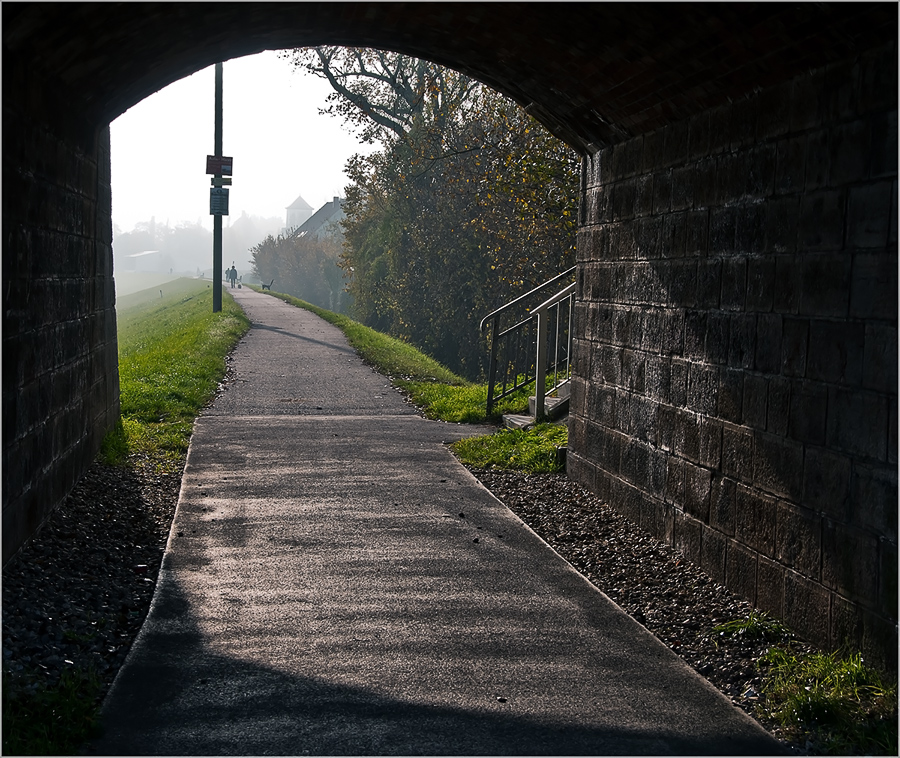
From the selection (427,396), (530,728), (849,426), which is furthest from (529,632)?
(427,396)

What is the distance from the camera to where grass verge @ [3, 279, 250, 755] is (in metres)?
3.62

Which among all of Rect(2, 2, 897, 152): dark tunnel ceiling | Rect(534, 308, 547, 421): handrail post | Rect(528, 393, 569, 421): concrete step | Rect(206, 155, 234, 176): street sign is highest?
Rect(206, 155, 234, 176): street sign

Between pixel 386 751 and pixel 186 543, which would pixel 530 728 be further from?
pixel 186 543

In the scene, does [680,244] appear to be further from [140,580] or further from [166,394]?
[166,394]

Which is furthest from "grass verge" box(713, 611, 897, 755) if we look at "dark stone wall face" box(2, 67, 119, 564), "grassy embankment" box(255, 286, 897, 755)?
"dark stone wall face" box(2, 67, 119, 564)

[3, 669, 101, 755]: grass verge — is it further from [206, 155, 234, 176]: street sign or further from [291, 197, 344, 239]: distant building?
[291, 197, 344, 239]: distant building

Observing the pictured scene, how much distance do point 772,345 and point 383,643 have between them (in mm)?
2393

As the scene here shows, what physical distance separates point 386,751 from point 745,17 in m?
3.54

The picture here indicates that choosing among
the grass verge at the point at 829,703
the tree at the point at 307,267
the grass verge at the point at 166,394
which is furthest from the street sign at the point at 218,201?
the tree at the point at 307,267

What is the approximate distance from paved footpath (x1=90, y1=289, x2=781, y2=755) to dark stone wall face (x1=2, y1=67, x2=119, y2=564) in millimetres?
872

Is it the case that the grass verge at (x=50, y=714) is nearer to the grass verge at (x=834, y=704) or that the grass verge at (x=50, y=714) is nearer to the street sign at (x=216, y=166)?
the grass verge at (x=834, y=704)

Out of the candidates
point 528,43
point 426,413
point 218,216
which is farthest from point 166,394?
point 218,216

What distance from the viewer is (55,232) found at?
6289 millimetres

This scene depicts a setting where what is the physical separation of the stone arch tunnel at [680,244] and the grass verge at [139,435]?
132cm
